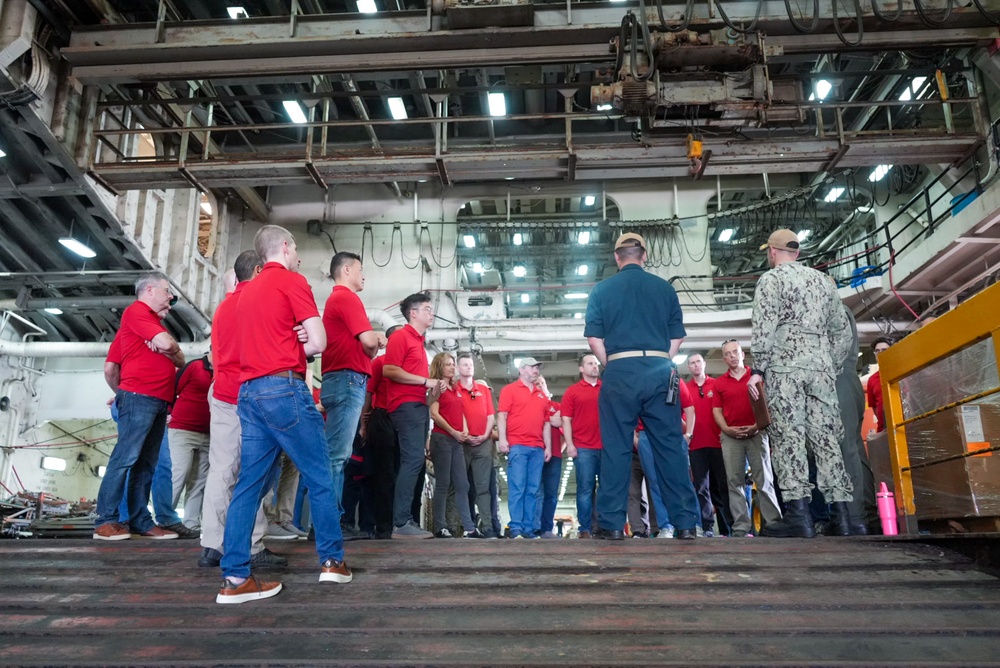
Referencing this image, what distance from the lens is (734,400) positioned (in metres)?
6.48

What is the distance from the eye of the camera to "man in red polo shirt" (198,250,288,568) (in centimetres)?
353

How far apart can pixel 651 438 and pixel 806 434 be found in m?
1.01

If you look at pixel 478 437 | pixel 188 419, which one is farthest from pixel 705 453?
pixel 188 419

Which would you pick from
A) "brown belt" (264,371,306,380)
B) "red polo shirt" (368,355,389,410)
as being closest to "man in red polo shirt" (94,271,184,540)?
"red polo shirt" (368,355,389,410)

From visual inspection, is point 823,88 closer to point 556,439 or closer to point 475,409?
point 556,439

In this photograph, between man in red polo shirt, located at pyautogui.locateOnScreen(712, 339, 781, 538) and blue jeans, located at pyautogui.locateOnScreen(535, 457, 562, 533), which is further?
blue jeans, located at pyautogui.locateOnScreen(535, 457, 562, 533)

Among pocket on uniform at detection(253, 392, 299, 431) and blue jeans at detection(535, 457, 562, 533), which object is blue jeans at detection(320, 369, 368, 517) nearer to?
pocket on uniform at detection(253, 392, 299, 431)

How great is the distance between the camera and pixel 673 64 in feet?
22.9

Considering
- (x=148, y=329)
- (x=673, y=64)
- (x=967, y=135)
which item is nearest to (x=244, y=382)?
(x=148, y=329)

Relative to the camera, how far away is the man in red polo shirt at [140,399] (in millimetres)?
4688

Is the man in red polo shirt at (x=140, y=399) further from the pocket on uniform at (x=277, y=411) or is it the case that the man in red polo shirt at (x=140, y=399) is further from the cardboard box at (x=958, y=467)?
the cardboard box at (x=958, y=467)

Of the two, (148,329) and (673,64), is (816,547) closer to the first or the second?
(148,329)

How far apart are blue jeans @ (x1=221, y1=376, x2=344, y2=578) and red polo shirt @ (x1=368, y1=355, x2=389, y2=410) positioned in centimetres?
195

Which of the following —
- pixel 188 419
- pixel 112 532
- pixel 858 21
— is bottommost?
pixel 112 532
